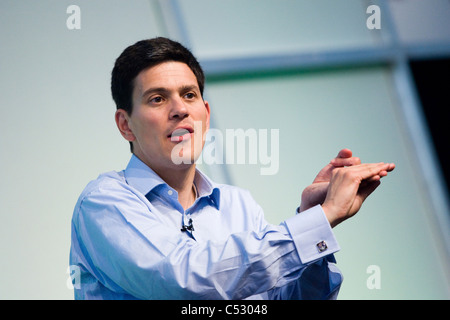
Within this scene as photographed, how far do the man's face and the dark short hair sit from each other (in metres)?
0.02

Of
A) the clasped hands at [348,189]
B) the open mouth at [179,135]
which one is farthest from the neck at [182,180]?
the clasped hands at [348,189]

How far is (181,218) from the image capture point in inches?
66.7

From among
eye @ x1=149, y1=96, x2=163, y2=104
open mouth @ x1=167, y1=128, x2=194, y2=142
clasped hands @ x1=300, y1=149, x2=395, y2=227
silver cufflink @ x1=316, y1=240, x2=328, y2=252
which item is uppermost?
eye @ x1=149, y1=96, x2=163, y2=104

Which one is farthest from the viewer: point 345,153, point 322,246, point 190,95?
point 190,95

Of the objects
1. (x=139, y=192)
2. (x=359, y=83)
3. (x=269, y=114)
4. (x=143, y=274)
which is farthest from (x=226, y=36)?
(x=143, y=274)

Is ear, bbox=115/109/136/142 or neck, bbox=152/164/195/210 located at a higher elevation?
ear, bbox=115/109/136/142

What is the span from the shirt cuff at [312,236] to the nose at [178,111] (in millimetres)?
470

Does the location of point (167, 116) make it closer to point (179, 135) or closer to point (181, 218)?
point (179, 135)

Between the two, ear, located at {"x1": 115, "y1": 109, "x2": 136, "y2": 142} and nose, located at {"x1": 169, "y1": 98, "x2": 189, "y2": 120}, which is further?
ear, located at {"x1": 115, "y1": 109, "x2": 136, "y2": 142}

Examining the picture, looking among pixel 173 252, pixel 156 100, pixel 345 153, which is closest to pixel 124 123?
pixel 156 100

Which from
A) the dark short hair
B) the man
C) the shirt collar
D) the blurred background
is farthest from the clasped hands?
the blurred background

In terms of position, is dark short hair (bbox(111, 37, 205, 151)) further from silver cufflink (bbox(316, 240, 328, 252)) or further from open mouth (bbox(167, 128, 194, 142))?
silver cufflink (bbox(316, 240, 328, 252))

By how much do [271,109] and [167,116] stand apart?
1353 mm

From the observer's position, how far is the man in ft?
4.49
